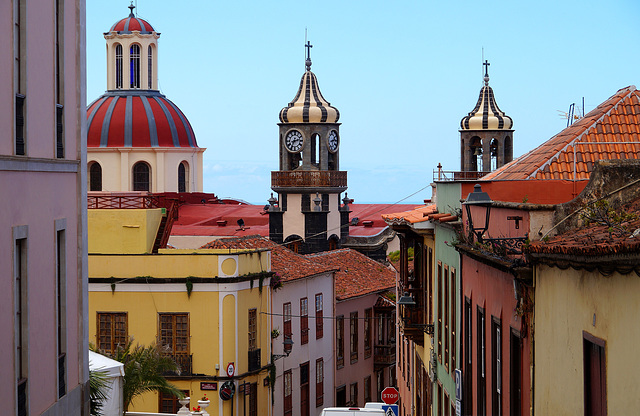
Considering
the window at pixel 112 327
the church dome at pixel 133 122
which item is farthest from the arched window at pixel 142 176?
the window at pixel 112 327

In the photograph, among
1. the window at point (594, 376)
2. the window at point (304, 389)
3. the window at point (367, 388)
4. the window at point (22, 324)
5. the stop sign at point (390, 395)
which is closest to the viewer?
the window at point (594, 376)

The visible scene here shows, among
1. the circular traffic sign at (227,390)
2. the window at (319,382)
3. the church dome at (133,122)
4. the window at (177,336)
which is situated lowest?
the window at (319,382)

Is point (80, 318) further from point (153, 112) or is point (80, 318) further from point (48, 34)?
point (153, 112)

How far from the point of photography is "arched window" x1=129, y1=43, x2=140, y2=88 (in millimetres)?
74875

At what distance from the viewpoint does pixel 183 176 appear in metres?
77.0

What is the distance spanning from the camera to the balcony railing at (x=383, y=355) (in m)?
51.8

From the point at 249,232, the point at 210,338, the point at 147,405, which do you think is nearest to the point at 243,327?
the point at 210,338

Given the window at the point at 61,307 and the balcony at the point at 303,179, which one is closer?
the window at the point at 61,307

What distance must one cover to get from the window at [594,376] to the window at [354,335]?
40129 millimetres

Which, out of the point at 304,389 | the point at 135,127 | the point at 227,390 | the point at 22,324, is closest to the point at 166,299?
the point at 227,390

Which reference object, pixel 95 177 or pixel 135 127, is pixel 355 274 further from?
pixel 95 177

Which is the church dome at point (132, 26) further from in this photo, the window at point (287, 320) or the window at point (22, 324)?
the window at point (22, 324)

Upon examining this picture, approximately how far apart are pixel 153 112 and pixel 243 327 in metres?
38.8

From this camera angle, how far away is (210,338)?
3625 cm
